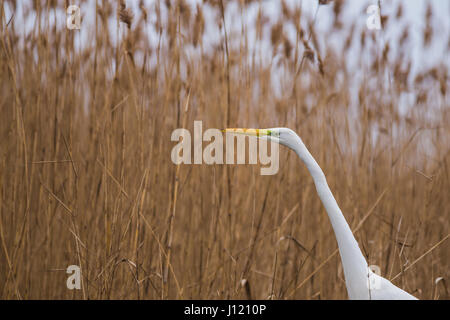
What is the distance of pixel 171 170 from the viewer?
3.93ft

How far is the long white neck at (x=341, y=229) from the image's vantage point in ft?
2.59

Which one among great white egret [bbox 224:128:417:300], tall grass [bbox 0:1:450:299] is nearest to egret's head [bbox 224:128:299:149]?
great white egret [bbox 224:128:417:300]

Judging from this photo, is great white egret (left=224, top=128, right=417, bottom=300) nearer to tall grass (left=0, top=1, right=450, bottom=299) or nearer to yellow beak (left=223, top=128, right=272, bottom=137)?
yellow beak (left=223, top=128, right=272, bottom=137)

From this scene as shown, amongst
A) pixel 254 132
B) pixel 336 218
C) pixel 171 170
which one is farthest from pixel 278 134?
pixel 171 170

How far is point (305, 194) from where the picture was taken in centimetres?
144

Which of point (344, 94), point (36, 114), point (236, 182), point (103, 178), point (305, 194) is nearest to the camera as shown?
point (103, 178)

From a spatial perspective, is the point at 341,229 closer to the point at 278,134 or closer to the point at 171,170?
the point at 278,134

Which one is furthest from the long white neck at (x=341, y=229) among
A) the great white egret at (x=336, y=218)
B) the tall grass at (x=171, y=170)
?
the tall grass at (x=171, y=170)

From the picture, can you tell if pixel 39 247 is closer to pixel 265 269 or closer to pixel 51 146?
pixel 51 146

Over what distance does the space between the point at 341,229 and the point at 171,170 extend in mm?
551

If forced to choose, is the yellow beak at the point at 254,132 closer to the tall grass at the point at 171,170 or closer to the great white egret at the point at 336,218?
the great white egret at the point at 336,218

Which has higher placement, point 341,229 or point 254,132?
point 254,132
